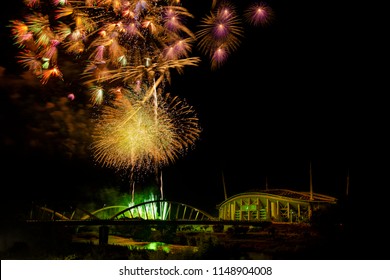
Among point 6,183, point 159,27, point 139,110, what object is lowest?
point 6,183

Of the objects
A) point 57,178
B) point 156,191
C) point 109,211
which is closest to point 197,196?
point 156,191

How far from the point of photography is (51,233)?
52.8 ft

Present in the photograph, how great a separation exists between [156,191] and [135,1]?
32.0 m

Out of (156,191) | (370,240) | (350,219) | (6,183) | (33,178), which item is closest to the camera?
(370,240)

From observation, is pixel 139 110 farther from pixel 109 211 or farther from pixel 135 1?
pixel 109 211

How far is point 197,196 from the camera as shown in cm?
4753

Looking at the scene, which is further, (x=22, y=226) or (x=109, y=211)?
(x=109, y=211)

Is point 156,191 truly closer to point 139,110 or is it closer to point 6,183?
point 139,110

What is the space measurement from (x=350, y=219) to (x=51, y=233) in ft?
37.6
